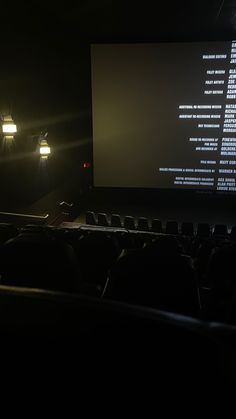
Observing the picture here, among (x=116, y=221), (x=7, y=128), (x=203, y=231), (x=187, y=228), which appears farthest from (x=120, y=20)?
(x=203, y=231)

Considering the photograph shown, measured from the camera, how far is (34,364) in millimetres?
729

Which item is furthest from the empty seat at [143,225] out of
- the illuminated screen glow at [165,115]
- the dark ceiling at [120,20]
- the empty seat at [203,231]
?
the dark ceiling at [120,20]

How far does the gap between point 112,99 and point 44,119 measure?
182cm

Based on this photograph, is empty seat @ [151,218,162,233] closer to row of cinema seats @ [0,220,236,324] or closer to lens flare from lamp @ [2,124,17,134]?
lens flare from lamp @ [2,124,17,134]

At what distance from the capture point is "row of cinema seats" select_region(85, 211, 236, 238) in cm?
680

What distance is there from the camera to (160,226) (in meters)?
7.19

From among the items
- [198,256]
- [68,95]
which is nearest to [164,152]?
[68,95]

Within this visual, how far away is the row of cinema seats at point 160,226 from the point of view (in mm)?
6796

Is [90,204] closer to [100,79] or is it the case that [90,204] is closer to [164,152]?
[164,152]

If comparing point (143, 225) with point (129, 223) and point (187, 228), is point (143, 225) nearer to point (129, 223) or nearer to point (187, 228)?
point (129, 223)

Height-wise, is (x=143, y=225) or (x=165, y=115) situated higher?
(x=165, y=115)

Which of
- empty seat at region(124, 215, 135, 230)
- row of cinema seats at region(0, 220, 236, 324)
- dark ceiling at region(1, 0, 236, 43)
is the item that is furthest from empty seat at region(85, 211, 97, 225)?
row of cinema seats at region(0, 220, 236, 324)

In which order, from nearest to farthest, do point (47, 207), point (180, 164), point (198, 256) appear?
point (198, 256), point (47, 207), point (180, 164)

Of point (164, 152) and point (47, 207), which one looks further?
point (164, 152)
